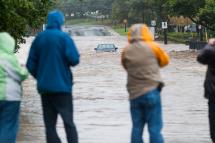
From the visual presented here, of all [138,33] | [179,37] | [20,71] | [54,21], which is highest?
[54,21]

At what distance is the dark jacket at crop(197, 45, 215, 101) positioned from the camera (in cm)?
943

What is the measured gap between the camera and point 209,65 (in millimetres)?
9500

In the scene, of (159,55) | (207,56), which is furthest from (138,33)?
(207,56)

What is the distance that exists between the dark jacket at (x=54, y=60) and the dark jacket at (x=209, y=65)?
1.87 m

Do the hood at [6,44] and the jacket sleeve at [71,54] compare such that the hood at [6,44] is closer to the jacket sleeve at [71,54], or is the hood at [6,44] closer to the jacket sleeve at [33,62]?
the jacket sleeve at [33,62]

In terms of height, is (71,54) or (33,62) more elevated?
(71,54)

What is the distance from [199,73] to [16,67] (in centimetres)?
3171

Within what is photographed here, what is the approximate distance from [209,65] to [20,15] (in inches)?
381

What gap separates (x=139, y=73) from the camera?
8.52 m

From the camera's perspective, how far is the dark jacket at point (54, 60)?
8398 mm

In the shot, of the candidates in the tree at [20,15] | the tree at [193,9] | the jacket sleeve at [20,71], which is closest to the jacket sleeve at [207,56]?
the jacket sleeve at [20,71]

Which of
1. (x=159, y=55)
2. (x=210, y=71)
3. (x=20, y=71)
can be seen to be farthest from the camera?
(x=210, y=71)

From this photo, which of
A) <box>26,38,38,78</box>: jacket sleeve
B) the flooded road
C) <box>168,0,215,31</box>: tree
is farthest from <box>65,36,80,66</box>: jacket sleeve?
<box>168,0,215,31</box>: tree

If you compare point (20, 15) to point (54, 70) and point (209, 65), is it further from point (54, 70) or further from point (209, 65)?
point (54, 70)
